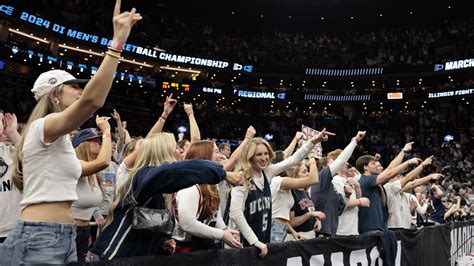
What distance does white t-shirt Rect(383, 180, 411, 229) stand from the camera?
25.1 ft

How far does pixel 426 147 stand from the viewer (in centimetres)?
3234

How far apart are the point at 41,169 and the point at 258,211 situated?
2.21 m

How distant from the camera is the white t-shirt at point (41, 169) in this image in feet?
8.76

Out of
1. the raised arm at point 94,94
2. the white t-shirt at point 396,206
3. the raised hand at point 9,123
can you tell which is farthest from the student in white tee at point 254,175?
the white t-shirt at point 396,206

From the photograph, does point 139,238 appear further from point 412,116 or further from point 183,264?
point 412,116

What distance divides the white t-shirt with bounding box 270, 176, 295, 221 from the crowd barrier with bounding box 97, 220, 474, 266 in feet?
2.57

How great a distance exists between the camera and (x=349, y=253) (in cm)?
496

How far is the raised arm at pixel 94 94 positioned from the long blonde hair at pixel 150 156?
75 cm

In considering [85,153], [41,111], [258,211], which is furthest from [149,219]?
[258,211]

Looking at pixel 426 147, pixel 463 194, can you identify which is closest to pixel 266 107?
pixel 426 147

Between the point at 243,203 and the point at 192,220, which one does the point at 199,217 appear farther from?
the point at 243,203

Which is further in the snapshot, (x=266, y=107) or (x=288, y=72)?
(x=266, y=107)

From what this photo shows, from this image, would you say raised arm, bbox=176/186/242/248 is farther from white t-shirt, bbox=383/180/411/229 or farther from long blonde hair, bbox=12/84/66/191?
white t-shirt, bbox=383/180/411/229

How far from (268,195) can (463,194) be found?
13.4 m
